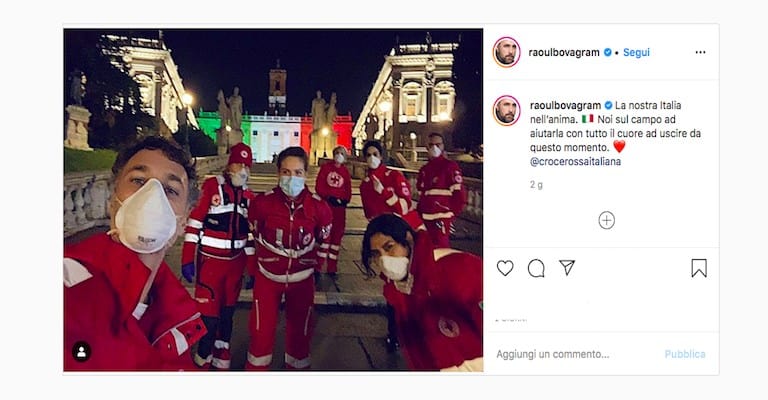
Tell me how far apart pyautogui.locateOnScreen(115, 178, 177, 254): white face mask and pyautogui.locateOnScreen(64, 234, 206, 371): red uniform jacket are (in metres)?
0.05

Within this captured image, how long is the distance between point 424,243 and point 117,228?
1.23 metres

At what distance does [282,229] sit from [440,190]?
690 millimetres

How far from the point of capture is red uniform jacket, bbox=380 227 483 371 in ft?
9.57

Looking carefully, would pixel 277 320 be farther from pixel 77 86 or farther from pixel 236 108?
pixel 77 86

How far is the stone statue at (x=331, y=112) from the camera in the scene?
9.66 feet

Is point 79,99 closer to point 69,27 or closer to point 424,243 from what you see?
point 69,27

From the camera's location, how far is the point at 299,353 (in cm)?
294
